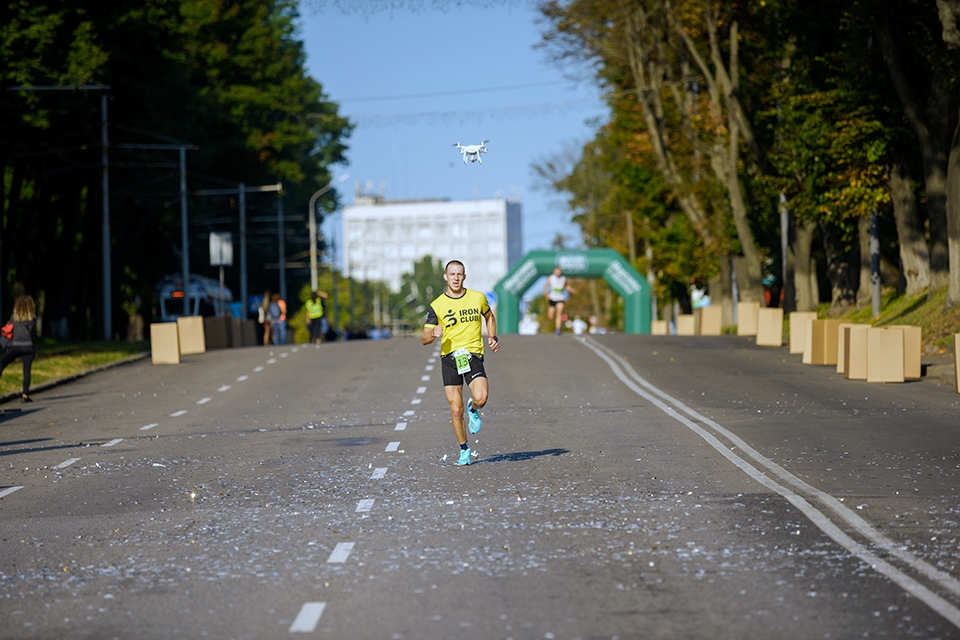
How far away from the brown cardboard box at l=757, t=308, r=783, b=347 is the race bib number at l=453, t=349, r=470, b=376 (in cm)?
2325

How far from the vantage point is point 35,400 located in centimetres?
2547

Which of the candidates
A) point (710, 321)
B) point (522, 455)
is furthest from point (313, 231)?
point (522, 455)

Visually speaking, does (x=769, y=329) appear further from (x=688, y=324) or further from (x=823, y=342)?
(x=688, y=324)

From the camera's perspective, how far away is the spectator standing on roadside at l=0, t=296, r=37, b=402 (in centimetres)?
2434

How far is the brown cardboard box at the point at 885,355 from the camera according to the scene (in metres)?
24.4

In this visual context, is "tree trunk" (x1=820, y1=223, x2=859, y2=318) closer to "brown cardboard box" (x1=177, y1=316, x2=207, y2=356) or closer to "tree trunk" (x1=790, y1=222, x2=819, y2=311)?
"tree trunk" (x1=790, y1=222, x2=819, y2=311)

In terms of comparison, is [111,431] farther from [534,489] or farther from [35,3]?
[35,3]

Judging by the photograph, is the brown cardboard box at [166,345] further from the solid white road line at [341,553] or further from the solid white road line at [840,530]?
the solid white road line at [341,553]

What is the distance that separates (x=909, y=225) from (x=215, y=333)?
20779mm

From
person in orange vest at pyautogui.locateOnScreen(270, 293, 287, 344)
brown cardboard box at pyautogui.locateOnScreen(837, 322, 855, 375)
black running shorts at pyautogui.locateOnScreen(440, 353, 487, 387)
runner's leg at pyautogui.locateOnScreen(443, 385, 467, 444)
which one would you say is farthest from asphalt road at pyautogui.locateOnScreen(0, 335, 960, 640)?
person in orange vest at pyautogui.locateOnScreen(270, 293, 287, 344)

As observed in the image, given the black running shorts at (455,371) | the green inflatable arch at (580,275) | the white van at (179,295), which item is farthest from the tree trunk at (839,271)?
the white van at (179,295)

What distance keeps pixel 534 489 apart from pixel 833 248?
106 ft

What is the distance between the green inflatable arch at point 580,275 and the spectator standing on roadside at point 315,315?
1685 centimetres

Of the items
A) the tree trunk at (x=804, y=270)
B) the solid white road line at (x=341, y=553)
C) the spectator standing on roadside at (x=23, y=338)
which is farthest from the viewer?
the tree trunk at (x=804, y=270)
